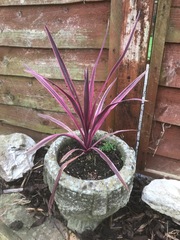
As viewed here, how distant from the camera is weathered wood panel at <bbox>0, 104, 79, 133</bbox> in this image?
1.71m

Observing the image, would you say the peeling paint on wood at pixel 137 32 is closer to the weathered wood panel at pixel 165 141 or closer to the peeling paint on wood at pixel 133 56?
the peeling paint on wood at pixel 133 56

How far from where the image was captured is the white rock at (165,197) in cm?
120

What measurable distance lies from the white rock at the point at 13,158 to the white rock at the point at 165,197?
0.77 m

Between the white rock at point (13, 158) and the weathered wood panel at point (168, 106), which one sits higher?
the weathered wood panel at point (168, 106)

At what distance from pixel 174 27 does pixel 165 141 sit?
0.66 metres

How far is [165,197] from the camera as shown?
122 cm

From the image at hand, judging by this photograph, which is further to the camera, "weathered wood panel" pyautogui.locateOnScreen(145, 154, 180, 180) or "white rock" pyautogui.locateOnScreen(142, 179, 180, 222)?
"weathered wood panel" pyautogui.locateOnScreen(145, 154, 180, 180)

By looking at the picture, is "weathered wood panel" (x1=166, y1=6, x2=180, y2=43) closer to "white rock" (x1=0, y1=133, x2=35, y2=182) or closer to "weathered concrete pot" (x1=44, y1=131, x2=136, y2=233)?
"weathered concrete pot" (x1=44, y1=131, x2=136, y2=233)

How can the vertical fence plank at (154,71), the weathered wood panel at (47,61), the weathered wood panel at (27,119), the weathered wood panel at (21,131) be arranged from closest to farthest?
the vertical fence plank at (154,71) → the weathered wood panel at (47,61) → the weathered wood panel at (27,119) → the weathered wood panel at (21,131)

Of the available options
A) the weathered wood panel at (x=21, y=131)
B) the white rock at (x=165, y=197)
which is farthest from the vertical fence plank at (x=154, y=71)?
the weathered wood panel at (x=21, y=131)

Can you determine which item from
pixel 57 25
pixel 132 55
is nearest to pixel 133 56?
pixel 132 55

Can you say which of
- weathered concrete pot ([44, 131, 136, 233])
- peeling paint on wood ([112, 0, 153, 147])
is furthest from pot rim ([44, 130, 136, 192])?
peeling paint on wood ([112, 0, 153, 147])

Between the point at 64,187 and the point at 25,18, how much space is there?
3.36 feet

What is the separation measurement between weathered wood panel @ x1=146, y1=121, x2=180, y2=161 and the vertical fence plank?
0.05m
